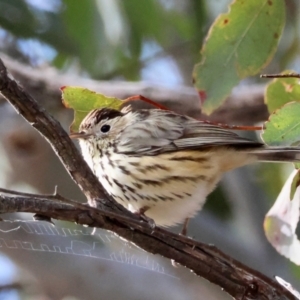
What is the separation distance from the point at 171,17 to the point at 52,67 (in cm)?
62

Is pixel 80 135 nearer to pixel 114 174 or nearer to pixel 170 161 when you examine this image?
pixel 114 174

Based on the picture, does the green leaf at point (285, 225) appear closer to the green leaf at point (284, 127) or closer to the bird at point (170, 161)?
the bird at point (170, 161)

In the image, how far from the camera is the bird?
6.86 ft

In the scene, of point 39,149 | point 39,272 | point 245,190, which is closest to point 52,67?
point 39,149

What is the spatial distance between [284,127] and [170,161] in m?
0.62

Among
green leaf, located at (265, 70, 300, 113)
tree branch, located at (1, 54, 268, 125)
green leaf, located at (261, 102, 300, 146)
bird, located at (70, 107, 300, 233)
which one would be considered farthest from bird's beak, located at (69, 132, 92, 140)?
green leaf, located at (261, 102, 300, 146)

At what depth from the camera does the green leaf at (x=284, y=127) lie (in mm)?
1583

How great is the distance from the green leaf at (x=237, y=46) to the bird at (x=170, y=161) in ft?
0.54

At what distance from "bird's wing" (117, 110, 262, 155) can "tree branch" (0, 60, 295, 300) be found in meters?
0.63

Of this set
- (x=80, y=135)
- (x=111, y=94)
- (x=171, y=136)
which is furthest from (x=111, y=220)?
(x=111, y=94)

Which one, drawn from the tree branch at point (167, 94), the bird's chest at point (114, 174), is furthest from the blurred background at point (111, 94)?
the bird's chest at point (114, 174)

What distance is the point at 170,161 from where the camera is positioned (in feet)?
7.04

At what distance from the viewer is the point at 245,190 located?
3725 mm

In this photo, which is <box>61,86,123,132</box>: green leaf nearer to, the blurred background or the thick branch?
the thick branch
